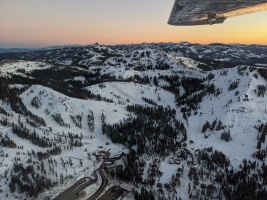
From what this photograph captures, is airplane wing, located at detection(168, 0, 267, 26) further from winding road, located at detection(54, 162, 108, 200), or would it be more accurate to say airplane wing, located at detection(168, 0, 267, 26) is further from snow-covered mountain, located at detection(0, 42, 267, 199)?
winding road, located at detection(54, 162, 108, 200)

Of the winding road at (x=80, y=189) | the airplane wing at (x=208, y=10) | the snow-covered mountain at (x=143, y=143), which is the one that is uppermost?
the airplane wing at (x=208, y=10)

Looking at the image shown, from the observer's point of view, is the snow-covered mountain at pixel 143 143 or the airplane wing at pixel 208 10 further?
the snow-covered mountain at pixel 143 143

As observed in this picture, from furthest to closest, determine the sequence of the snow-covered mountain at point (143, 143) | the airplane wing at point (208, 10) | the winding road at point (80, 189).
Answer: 1. the snow-covered mountain at point (143, 143)
2. the winding road at point (80, 189)
3. the airplane wing at point (208, 10)

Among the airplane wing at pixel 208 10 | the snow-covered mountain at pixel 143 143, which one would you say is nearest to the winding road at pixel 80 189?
the snow-covered mountain at pixel 143 143

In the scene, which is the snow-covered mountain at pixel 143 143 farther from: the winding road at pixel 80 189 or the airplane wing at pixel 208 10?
the airplane wing at pixel 208 10

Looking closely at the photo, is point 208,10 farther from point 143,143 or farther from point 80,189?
point 143,143

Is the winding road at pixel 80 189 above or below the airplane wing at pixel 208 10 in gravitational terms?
below

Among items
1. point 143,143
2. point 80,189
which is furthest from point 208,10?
point 143,143

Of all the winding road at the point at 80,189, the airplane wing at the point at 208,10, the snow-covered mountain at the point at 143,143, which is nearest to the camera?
the airplane wing at the point at 208,10

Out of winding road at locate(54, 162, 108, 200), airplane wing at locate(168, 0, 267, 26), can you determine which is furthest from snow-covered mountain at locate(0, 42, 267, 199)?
airplane wing at locate(168, 0, 267, 26)
